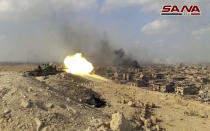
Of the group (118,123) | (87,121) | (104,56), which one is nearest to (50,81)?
(87,121)

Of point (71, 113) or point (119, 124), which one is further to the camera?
point (71, 113)

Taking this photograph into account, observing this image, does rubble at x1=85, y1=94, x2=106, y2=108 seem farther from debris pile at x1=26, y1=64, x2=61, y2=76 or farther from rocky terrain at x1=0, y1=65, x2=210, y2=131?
debris pile at x1=26, y1=64, x2=61, y2=76

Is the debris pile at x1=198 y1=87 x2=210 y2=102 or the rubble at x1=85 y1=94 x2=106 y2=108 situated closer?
the rubble at x1=85 y1=94 x2=106 y2=108

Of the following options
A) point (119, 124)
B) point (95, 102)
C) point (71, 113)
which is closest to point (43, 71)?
point (95, 102)

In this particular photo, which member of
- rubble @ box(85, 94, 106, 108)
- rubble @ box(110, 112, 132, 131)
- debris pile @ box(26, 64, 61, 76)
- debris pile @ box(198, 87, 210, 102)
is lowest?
debris pile @ box(198, 87, 210, 102)

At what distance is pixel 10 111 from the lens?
8117 millimetres

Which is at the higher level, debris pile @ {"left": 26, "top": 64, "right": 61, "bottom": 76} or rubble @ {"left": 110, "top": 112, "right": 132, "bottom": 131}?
debris pile @ {"left": 26, "top": 64, "right": 61, "bottom": 76}

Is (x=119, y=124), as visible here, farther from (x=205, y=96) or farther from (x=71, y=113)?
(x=205, y=96)

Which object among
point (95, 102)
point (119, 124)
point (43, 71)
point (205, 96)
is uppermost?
point (43, 71)

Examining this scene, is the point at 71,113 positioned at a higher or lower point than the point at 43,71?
lower

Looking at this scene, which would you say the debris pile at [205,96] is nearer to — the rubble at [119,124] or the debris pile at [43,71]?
the debris pile at [43,71]

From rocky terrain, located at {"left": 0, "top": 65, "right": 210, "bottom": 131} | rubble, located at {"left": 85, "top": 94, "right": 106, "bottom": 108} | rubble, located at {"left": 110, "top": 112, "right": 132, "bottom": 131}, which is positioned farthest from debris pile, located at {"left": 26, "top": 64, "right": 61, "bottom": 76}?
rubble, located at {"left": 110, "top": 112, "right": 132, "bottom": 131}

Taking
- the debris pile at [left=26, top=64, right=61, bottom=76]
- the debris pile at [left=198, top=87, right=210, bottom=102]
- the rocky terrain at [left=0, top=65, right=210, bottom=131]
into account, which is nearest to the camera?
the rocky terrain at [left=0, top=65, right=210, bottom=131]

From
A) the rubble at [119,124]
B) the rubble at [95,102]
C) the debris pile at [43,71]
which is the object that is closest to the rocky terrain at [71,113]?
the rubble at [119,124]
